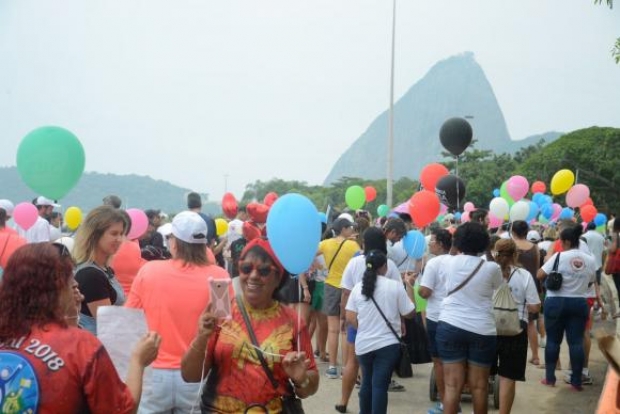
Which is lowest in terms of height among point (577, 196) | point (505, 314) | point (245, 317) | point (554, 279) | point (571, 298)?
point (571, 298)

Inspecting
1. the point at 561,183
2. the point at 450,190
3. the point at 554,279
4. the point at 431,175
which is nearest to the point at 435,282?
the point at 554,279

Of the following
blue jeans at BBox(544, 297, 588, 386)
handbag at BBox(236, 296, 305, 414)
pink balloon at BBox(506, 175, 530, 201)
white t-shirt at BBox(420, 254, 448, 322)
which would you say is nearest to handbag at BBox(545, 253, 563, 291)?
blue jeans at BBox(544, 297, 588, 386)

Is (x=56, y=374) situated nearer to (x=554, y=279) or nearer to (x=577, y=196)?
(x=554, y=279)

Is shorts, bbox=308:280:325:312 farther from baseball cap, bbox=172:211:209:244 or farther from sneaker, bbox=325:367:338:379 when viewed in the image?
baseball cap, bbox=172:211:209:244

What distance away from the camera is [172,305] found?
145 inches

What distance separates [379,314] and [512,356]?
1330 millimetres

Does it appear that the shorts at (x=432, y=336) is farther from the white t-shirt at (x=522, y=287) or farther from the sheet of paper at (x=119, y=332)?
the sheet of paper at (x=119, y=332)

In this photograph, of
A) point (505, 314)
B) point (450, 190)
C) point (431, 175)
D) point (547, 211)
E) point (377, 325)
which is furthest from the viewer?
point (547, 211)

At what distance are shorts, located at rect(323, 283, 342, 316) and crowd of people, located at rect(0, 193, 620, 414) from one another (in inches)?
0.7

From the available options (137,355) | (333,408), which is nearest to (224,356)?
(137,355)

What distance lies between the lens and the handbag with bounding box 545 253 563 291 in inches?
293

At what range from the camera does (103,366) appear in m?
2.30

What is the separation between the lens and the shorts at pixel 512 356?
19.6 feet

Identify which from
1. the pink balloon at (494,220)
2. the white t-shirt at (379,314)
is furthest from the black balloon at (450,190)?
the white t-shirt at (379,314)
